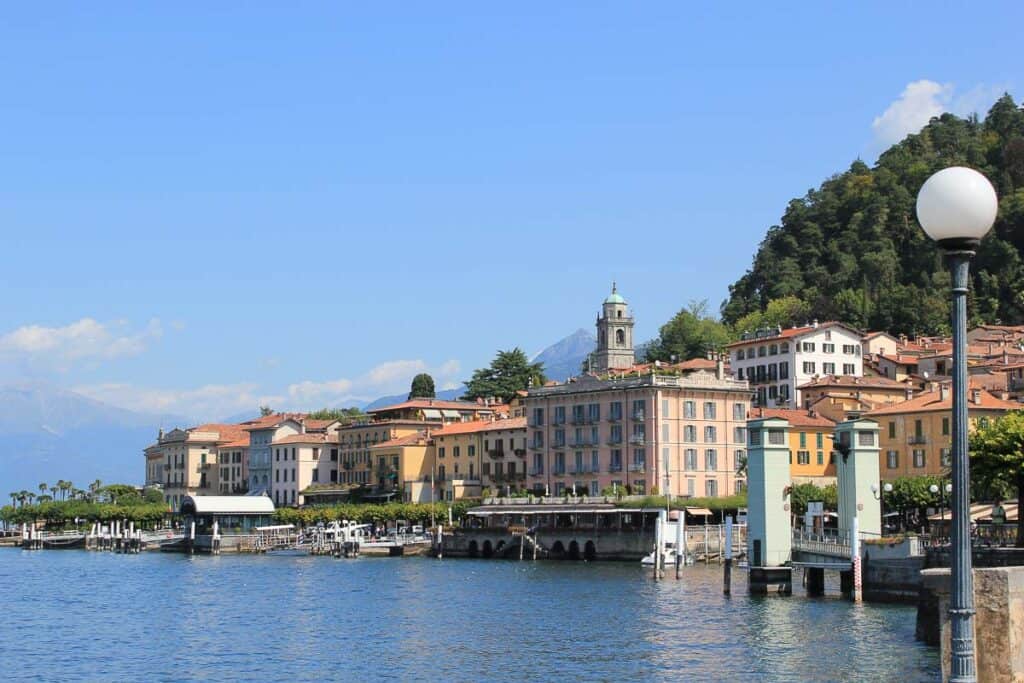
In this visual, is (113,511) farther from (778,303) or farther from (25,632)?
(25,632)

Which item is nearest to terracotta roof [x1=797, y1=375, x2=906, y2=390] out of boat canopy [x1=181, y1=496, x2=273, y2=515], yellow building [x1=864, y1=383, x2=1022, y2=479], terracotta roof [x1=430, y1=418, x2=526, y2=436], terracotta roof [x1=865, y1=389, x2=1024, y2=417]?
terracotta roof [x1=865, y1=389, x2=1024, y2=417]

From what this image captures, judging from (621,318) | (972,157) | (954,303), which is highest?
(972,157)

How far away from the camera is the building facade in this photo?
108 m

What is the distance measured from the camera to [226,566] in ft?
340

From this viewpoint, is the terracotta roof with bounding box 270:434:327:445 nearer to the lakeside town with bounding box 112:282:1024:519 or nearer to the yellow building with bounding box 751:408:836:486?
the lakeside town with bounding box 112:282:1024:519

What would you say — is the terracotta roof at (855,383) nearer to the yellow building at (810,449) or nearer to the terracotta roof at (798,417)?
the terracotta roof at (798,417)

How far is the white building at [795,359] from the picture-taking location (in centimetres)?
12750

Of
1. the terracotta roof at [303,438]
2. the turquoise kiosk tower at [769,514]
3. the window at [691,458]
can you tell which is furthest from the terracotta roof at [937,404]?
the terracotta roof at [303,438]

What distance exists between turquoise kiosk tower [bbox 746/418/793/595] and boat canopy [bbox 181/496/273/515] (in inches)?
2999

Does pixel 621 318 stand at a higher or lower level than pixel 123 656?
higher

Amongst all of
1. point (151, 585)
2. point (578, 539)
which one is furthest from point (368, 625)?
point (578, 539)

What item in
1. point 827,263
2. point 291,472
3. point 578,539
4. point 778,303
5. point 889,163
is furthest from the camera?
point 889,163

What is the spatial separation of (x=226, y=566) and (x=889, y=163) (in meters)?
120

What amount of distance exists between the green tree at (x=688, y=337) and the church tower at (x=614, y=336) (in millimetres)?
5210
